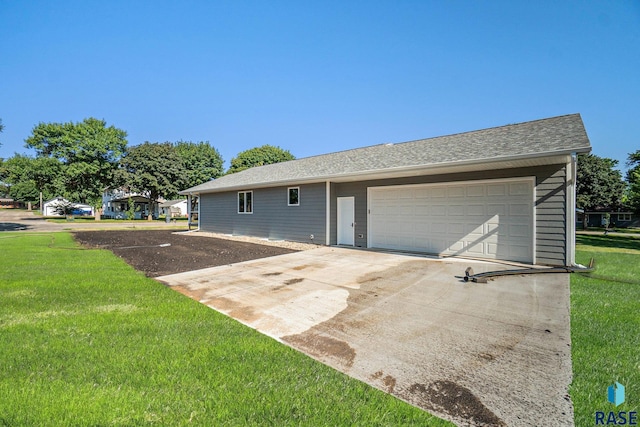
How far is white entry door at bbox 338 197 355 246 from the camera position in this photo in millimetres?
11797

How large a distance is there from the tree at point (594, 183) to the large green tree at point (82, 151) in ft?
182

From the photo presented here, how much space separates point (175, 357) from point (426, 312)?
3325 millimetres

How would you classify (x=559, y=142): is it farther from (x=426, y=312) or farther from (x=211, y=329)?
(x=211, y=329)

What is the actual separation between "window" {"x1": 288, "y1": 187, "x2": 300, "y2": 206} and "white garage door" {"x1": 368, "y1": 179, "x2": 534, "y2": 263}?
3.56 meters

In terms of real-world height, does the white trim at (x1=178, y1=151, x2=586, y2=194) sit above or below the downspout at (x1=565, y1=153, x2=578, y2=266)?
above

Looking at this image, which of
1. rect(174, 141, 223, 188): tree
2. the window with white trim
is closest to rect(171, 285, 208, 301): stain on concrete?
rect(174, 141, 223, 188): tree

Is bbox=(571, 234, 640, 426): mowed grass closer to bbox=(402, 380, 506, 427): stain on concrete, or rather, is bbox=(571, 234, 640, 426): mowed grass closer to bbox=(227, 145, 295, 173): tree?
bbox=(402, 380, 506, 427): stain on concrete

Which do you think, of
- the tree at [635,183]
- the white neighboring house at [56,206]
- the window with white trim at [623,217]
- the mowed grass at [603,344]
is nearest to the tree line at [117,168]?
the window with white trim at [623,217]

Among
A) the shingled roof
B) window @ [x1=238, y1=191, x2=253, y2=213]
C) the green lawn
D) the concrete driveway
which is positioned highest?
the shingled roof

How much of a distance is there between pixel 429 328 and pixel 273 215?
1155 cm

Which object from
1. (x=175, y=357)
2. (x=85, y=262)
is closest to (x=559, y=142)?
(x=175, y=357)

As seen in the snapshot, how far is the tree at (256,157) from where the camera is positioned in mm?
45406

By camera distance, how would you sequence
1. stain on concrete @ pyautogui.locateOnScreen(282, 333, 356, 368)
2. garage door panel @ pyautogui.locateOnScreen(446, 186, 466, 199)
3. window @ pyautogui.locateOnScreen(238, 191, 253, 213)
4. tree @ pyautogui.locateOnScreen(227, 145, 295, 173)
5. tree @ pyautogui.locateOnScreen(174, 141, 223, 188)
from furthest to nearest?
1. tree @ pyautogui.locateOnScreen(227, 145, 295, 173)
2. tree @ pyautogui.locateOnScreen(174, 141, 223, 188)
3. window @ pyautogui.locateOnScreen(238, 191, 253, 213)
4. garage door panel @ pyautogui.locateOnScreen(446, 186, 466, 199)
5. stain on concrete @ pyautogui.locateOnScreen(282, 333, 356, 368)

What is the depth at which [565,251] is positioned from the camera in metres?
7.32
